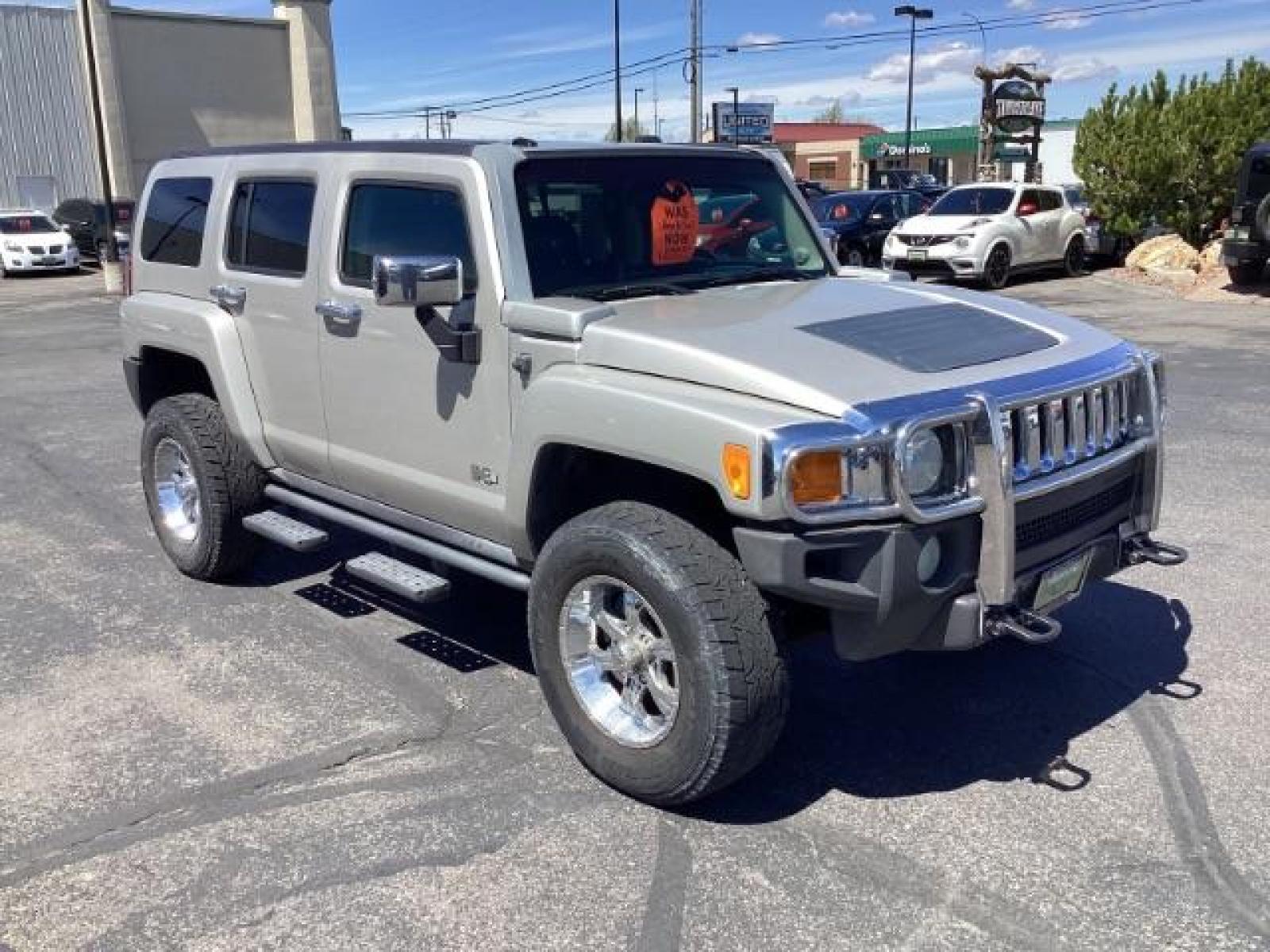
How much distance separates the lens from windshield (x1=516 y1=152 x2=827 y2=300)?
4.10m

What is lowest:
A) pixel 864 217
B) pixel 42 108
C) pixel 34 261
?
pixel 34 261

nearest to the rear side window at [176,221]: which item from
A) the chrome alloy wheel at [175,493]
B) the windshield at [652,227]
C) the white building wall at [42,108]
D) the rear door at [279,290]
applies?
the rear door at [279,290]

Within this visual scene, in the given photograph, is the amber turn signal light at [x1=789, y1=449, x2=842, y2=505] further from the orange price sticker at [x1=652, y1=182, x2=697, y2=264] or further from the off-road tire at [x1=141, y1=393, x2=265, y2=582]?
the off-road tire at [x1=141, y1=393, x2=265, y2=582]

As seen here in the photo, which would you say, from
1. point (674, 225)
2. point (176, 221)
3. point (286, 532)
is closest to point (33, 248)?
point (176, 221)

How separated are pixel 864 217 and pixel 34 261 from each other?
19.6 m

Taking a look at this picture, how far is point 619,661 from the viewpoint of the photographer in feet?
12.0

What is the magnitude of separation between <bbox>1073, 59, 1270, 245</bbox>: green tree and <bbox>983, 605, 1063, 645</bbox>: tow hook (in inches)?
743

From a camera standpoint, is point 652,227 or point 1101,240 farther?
point 1101,240

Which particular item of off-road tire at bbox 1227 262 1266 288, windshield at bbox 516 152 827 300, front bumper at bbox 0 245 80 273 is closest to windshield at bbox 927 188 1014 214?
off-road tire at bbox 1227 262 1266 288

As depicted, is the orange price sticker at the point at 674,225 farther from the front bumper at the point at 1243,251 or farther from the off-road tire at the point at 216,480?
the front bumper at the point at 1243,251

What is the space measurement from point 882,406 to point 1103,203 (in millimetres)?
21205

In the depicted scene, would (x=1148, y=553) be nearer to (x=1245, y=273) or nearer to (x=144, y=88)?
(x=1245, y=273)

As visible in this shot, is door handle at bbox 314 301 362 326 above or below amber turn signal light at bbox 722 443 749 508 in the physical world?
above

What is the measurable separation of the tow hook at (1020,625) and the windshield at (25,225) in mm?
30592
